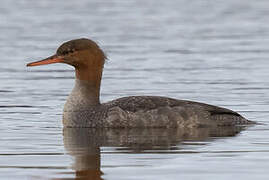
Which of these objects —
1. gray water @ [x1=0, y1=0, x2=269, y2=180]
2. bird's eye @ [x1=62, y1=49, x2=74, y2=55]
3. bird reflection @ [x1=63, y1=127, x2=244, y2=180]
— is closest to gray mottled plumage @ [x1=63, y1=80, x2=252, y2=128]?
bird reflection @ [x1=63, y1=127, x2=244, y2=180]

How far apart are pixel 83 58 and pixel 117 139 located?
1.98 meters

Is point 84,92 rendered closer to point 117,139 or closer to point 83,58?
point 83,58

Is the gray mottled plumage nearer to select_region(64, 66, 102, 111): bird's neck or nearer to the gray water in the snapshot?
select_region(64, 66, 102, 111): bird's neck

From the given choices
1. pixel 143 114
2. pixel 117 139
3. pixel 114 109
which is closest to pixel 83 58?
pixel 114 109

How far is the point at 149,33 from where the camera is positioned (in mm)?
28109

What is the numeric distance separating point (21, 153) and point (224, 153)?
2.57 m

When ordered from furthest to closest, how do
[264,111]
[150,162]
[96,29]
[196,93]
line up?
[96,29], [196,93], [264,111], [150,162]

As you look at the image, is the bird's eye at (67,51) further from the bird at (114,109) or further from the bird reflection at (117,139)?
the bird reflection at (117,139)

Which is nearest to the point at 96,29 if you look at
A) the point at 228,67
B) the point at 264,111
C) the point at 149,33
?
the point at 149,33

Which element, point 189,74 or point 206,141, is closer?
point 206,141

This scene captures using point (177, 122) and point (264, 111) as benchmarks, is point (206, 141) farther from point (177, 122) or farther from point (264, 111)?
point (264, 111)

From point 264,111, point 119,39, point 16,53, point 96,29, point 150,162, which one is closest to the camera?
point 150,162

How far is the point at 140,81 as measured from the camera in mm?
19328

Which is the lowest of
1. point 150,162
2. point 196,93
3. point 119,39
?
point 150,162
